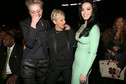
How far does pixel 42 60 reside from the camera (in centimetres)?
172

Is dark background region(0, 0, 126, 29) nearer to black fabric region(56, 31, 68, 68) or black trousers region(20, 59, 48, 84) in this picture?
black fabric region(56, 31, 68, 68)

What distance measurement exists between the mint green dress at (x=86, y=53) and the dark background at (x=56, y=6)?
6920 millimetres

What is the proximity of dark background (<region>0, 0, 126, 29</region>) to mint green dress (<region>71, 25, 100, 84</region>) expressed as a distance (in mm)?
6920

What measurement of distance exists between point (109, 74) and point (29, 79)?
1775 mm

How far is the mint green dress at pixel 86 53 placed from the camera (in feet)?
4.86

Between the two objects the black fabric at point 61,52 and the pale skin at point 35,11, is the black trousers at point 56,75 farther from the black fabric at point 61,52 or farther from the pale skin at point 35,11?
the pale skin at point 35,11

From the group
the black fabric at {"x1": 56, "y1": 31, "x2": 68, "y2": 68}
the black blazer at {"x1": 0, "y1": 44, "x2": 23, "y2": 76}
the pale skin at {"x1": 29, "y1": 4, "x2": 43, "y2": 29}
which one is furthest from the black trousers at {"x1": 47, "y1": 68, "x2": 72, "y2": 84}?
the black blazer at {"x1": 0, "y1": 44, "x2": 23, "y2": 76}

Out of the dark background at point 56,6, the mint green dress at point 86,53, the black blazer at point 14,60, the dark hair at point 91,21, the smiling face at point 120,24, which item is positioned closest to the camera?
the mint green dress at point 86,53

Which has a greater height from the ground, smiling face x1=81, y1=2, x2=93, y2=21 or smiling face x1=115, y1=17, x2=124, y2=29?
smiling face x1=81, y1=2, x2=93, y2=21

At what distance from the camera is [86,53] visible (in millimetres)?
1642

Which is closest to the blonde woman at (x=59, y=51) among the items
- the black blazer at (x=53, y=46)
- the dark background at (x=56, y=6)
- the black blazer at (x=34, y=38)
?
the black blazer at (x=53, y=46)

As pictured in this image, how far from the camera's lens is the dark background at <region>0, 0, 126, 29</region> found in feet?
29.4

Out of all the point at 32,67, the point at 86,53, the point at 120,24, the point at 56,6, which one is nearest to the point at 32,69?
the point at 32,67

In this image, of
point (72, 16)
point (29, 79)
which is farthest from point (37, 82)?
point (72, 16)
